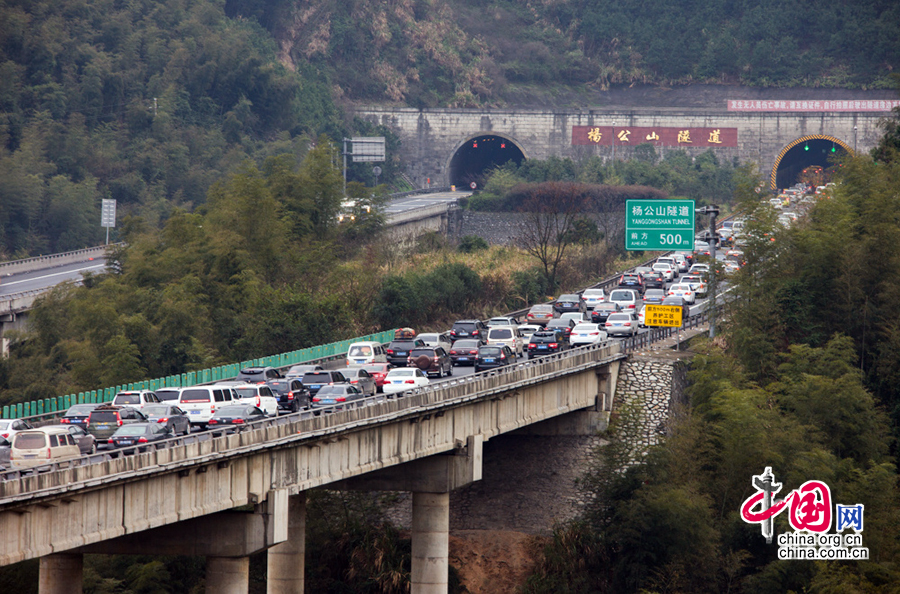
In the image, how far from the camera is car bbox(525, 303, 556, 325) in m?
68.4

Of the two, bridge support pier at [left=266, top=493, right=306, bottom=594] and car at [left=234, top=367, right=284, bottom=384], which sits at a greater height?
car at [left=234, top=367, right=284, bottom=384]

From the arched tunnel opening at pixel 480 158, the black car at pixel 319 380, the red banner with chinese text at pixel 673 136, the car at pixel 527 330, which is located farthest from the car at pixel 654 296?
the arched tunnel opening at pixel 480 158

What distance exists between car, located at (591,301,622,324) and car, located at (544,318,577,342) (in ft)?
17.1

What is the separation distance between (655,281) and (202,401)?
165 ft

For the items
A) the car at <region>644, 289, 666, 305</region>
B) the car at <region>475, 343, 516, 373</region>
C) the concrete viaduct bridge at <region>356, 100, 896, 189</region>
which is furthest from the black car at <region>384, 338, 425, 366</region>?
the concrete viaduct bridge at <region>356, 100, 896, 189</region>

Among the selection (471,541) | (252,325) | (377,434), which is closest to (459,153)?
(252,325)

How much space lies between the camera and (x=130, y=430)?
34031mm

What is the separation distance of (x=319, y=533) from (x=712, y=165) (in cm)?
9038

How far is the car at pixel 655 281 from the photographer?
83.6m

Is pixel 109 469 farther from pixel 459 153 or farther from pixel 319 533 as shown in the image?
pixel 459 153

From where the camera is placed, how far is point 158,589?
4247cm

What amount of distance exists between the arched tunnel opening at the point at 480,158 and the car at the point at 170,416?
104 m

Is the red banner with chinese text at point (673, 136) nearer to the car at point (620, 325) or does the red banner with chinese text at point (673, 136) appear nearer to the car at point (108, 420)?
the car at point (620, 325)

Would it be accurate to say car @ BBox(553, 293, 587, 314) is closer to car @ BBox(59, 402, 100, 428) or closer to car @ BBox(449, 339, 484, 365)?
car @ BBox(449, 339, 484, 365)
